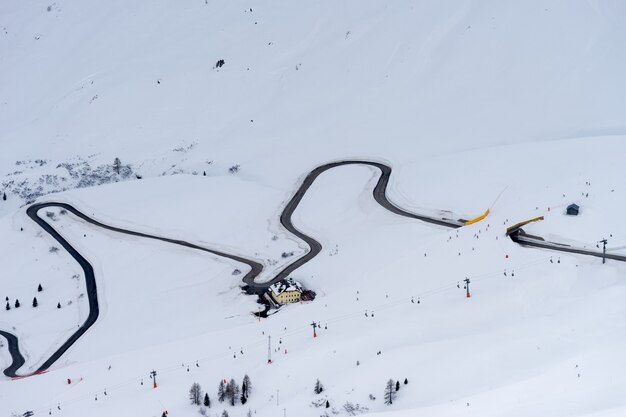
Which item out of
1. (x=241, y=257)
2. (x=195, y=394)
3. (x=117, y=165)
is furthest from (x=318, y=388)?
(x=117, y=165)

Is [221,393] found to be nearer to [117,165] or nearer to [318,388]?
[318,388]

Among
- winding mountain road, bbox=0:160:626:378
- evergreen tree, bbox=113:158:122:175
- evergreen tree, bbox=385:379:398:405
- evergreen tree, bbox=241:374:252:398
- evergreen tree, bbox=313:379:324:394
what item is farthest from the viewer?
evergreen tree, bbox=113:158:122:175

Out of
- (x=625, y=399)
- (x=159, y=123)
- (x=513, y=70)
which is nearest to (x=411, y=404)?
(x=625, y=399)

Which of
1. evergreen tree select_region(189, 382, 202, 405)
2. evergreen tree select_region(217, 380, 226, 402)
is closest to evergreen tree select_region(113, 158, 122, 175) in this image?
evergreen tree select_region(189, 382, 202, 405)

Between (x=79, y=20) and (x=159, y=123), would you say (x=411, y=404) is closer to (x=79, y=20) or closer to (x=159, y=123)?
(x=159, y=123)

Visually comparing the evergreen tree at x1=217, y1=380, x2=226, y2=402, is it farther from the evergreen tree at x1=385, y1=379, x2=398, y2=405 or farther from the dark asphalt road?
the dark asphalt road
